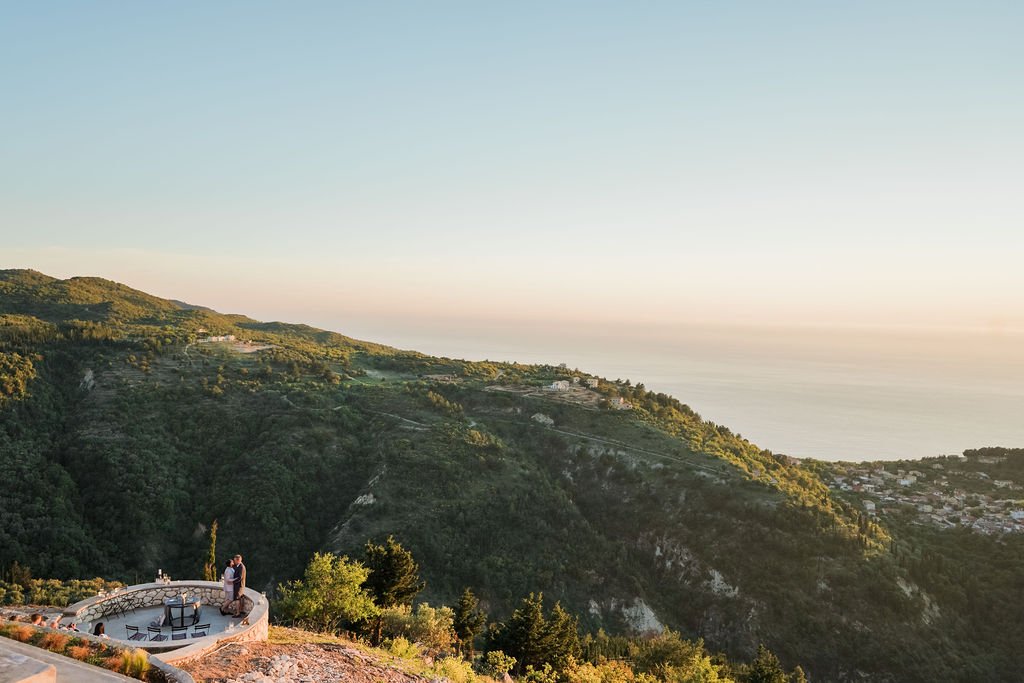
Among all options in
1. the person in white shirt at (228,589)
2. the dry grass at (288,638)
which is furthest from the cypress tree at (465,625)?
the person in white shirt at (228,589)

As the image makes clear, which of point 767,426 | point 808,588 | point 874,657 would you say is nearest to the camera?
point 874,657

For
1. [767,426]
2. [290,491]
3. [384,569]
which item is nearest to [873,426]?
[767,426]

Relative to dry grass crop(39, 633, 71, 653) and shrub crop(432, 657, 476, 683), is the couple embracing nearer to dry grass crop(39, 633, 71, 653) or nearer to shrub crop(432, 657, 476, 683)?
dry grass crop(39, 633, 71, 653)

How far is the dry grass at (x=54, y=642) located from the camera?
32.7 feet

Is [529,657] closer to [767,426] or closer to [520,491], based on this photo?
[520,491]

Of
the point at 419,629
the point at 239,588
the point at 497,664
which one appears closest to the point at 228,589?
the point at 239,588

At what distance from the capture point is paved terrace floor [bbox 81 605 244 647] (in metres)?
14.3

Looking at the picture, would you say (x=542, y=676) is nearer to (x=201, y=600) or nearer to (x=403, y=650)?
(x=403, y=650)

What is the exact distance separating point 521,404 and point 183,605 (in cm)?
5421

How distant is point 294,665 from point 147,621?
559cm

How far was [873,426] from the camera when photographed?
144 metres

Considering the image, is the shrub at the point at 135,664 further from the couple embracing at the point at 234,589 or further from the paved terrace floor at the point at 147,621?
the couple embracing at the point at 234,589

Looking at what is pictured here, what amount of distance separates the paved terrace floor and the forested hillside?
24.9m

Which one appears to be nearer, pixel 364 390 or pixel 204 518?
pixel 204 518
